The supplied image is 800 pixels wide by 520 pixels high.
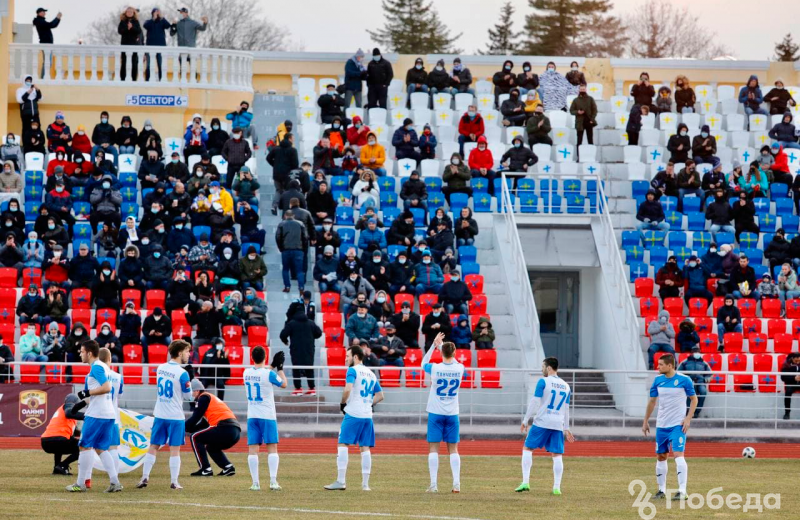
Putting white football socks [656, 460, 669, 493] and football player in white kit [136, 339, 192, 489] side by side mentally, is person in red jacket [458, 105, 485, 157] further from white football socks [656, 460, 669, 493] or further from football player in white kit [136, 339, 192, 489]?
white football socks [656, 460, 669, 493]

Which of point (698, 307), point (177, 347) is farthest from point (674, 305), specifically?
point (177, 347)

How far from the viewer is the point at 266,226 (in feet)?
100

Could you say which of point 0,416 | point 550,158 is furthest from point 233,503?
point 550,158

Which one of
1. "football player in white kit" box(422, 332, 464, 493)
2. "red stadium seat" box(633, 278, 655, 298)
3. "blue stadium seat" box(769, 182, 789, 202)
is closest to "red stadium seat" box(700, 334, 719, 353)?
"red stadium seat" box(633, 278, 655, 298)

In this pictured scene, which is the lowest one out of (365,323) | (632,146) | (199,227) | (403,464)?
(403,464)

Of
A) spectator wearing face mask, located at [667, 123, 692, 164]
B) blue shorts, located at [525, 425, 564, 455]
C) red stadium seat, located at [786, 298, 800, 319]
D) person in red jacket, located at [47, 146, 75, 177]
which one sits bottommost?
blue shorts, located at [525, 425, 564, 455]

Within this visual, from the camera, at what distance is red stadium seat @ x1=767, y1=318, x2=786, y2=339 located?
27.8 meters

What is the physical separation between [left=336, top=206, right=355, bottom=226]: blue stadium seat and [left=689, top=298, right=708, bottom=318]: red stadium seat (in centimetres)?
746

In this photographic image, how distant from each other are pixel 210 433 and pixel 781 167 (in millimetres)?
19287

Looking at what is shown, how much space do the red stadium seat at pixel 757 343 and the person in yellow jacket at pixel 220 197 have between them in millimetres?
10937

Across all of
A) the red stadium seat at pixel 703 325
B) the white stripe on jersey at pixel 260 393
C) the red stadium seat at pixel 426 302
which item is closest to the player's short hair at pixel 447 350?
the white stripe on jersey at pixel 260 393

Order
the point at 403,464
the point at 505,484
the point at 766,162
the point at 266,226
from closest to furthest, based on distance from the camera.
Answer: the point at 505,484, the point at 403,464, the point at 266,226, the point at 766,162

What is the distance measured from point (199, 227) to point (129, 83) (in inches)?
303

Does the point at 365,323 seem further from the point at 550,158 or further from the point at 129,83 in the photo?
the point at 129,83
